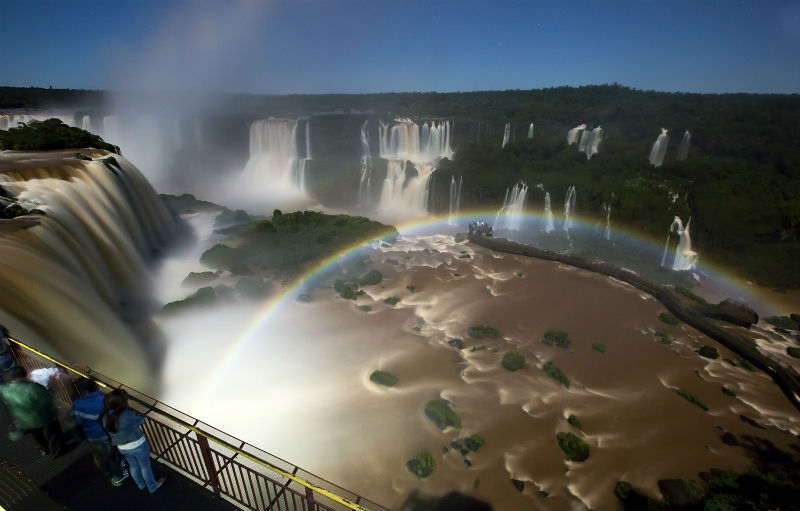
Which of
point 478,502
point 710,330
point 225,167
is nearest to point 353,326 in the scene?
point 478,502

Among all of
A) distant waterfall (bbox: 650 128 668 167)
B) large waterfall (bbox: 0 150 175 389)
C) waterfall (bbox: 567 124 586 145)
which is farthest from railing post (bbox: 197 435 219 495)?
waterfall (bbox: 567 124 586 145)

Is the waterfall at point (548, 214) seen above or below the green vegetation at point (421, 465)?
above

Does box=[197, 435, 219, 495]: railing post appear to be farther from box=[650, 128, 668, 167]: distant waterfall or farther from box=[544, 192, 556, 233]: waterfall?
box=[650, 128, 668, 167]: distant waterfall

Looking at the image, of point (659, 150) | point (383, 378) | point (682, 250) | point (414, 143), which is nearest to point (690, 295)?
point (682, 250)

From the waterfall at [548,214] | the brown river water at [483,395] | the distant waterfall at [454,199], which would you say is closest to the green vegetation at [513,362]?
the brown river water at [483,395]

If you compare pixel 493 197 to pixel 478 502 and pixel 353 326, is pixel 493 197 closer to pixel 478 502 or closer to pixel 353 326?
pixel 353 326

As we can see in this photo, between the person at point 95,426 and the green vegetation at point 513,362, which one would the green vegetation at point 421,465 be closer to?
the green vegetation at point 513,362
